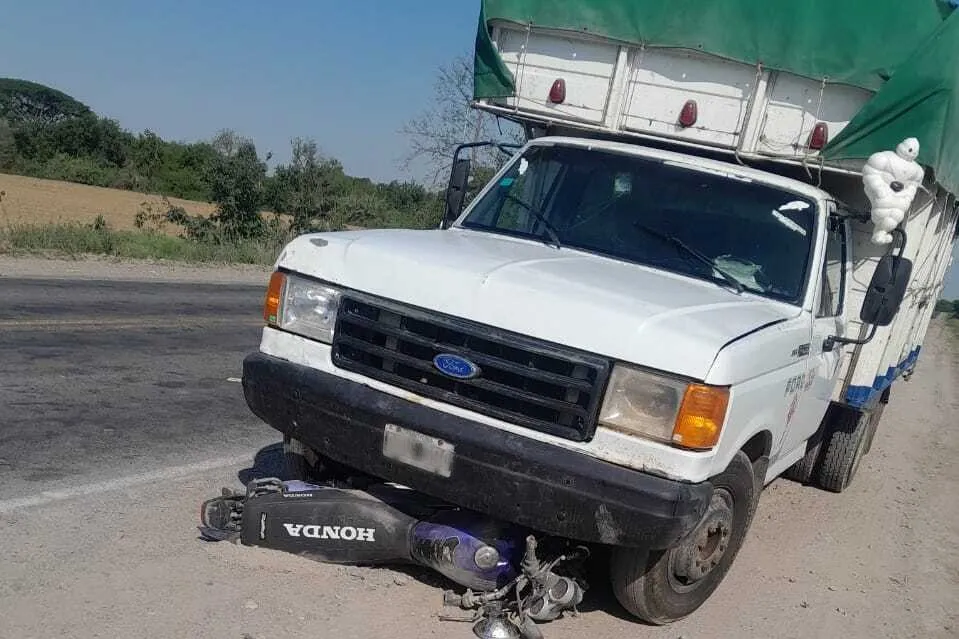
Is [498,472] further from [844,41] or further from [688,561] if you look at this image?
[844,41]

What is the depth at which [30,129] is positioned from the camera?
61594 mm

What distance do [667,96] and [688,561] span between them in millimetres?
3365

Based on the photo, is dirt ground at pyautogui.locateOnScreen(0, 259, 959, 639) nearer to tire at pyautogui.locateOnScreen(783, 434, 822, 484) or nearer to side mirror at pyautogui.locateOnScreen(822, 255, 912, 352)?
tire at pyautogui.locateOnScreen(783, 434, 822, 484)

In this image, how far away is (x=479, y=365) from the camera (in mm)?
4137

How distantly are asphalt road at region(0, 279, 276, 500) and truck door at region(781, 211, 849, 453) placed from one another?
3.53m

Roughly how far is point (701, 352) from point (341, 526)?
1.83 m

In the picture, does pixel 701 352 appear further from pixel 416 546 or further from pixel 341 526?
pixel 341 526

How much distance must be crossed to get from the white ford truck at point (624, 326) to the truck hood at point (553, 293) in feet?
0.04

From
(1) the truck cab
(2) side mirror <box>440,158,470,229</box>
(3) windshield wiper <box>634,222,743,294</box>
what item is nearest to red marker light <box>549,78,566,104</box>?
(2) side mirror <box>440,158,470,229</box>

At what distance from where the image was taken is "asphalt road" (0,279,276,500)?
5.85 metres

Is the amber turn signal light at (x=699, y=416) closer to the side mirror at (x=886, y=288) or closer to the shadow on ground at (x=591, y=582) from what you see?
the shadow on ground at (x=591, y=582)

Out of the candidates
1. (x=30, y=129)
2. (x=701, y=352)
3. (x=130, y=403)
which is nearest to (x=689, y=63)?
(x=701, y=352)

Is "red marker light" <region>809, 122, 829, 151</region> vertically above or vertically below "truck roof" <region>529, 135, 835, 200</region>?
above

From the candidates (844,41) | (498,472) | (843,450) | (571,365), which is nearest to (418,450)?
(498,472)
